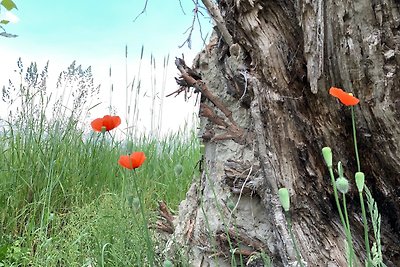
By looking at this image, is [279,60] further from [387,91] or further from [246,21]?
[387,91]

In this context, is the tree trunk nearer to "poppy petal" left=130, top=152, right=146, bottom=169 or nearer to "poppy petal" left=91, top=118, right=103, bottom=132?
"poppy petal" left=130, top=152, right=146, bottom=169

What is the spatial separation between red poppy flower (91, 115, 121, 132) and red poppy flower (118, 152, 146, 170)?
232 millimetres

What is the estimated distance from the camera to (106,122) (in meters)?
1.69

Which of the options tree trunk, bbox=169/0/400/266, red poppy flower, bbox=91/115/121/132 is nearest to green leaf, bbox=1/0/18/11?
red poppy flower, bbox=91/115/121/132

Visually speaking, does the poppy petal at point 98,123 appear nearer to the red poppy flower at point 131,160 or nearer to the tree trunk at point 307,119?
the red poppy flower at point 131,160

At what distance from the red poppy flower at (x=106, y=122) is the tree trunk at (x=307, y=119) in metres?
0.34

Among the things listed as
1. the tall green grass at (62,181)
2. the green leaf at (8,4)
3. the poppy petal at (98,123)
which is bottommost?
the tall green grass at (62,181)

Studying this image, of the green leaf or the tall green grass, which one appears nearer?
the green leaf

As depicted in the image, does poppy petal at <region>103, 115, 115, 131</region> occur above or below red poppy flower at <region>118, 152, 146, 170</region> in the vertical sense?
above

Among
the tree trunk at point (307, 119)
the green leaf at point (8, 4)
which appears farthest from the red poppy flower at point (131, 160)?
the green leaf at point (8, 4)

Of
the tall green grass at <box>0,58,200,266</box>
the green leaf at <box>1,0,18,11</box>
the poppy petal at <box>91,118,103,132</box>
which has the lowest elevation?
the tall green grass at <box>0,58,200,266</box>

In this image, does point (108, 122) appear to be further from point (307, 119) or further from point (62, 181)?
point (62, 181)

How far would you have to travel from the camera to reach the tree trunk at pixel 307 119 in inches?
59.4

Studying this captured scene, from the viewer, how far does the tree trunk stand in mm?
1510
